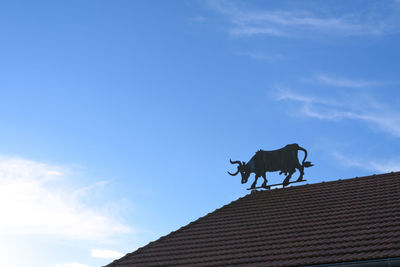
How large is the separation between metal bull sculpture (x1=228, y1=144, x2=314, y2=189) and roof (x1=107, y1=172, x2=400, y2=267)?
547 millimetres

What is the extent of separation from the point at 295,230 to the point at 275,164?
4.32 meters

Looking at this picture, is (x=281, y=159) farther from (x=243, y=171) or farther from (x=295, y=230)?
(x=295, y=230)

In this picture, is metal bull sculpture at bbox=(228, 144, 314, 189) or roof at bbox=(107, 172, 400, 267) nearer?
roof at bbox=(107, 172, 400, 267)

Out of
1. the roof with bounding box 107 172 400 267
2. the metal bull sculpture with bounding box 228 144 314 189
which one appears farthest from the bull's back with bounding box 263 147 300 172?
the roof with bounding box 107 172 400 267

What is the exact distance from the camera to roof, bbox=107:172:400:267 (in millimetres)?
9758

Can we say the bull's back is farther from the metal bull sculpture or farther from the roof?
the roof

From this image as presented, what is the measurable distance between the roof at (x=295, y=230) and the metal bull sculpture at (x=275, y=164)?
0.55 metres

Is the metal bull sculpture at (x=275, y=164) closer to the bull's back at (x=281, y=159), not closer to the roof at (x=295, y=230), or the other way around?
the bull's back at (x=281, y=159)

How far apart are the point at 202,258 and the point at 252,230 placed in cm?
171

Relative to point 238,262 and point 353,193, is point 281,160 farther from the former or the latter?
point 238,262

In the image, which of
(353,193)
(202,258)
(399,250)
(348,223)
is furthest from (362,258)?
(353,193)

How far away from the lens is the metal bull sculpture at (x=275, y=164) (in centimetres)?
1542

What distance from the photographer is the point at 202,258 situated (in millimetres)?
11320

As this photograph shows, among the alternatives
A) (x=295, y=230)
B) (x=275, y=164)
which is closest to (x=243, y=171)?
(x=275, y=164)
